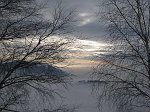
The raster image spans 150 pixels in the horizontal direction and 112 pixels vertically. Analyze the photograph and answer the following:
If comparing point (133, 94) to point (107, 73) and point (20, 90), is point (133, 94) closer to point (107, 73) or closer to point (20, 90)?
point (107, 73)

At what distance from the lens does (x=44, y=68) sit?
9.23m

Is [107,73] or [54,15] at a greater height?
[54,15]

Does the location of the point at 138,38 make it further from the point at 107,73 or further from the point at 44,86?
the point at 44,86

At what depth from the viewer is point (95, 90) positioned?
1072 centimetres

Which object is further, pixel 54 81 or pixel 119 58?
pixel 119 58

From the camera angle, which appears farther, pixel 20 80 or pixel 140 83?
pixel 140 83

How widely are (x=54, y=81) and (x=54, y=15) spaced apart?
187 centimetres

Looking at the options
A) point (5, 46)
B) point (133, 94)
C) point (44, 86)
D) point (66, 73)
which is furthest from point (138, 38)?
point (5, 46)

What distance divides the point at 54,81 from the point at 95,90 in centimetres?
195

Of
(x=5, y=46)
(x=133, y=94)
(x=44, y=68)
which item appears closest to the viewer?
(x=5, y=46)

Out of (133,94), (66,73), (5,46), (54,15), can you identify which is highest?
(54,15)

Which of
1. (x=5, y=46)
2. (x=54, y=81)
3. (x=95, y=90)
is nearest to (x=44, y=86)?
(x=54, y=81)

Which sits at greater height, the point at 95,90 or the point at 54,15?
the point at 54,15

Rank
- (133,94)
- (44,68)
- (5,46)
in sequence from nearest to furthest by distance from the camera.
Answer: (5,46) < (44,68) < (133,94)
